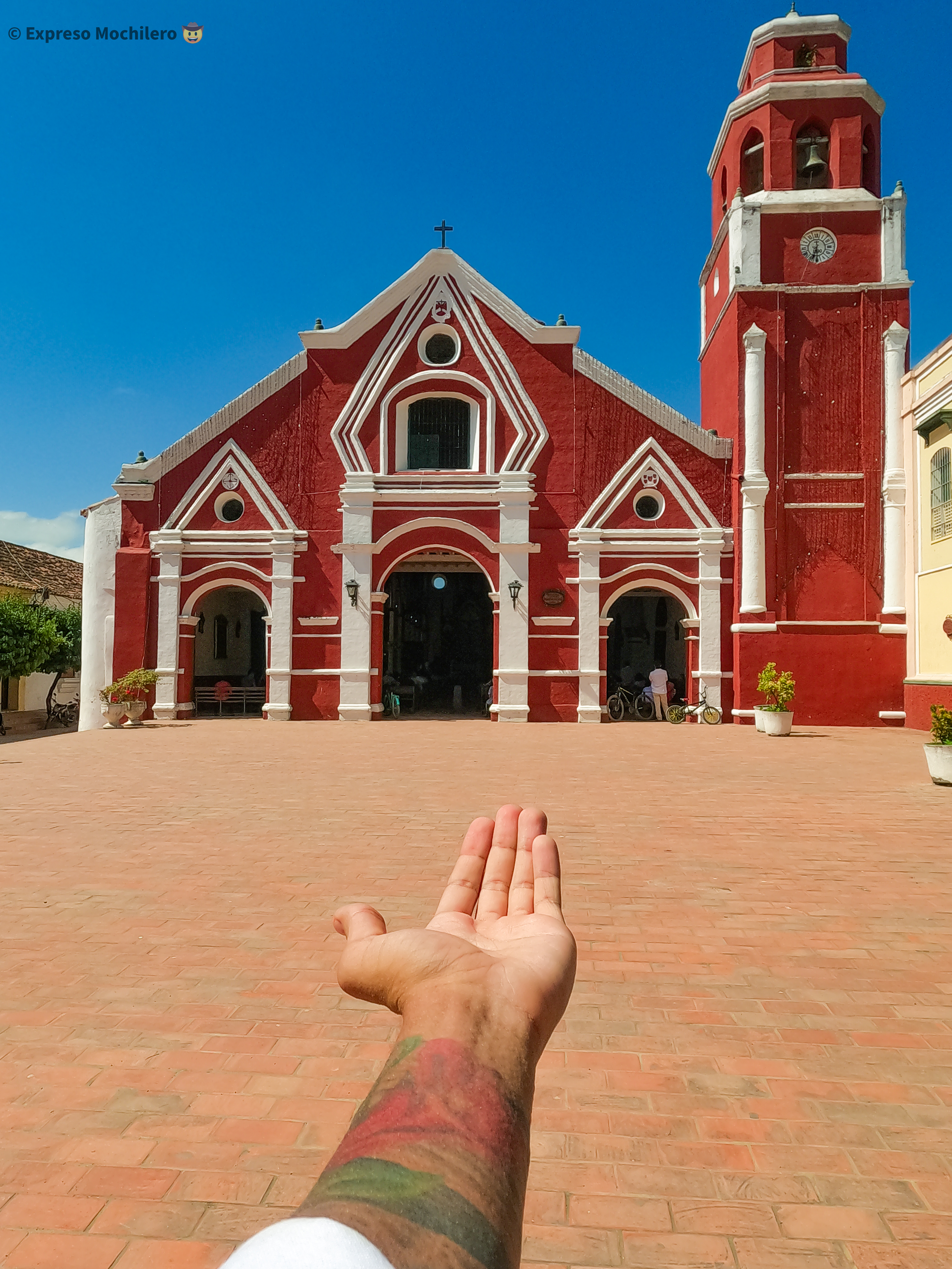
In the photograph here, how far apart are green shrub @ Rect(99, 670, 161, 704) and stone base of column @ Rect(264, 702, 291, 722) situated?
2.60 meters

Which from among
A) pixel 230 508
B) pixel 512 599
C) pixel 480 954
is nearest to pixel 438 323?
pixel 230 508

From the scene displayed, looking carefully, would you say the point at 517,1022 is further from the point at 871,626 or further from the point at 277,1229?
the point at 871,626

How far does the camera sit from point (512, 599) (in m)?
19.1

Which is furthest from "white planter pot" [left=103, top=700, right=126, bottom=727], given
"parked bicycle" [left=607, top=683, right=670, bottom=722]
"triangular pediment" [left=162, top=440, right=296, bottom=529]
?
"parked bicycle" [left=607, top=683, right=670, bottom=722]

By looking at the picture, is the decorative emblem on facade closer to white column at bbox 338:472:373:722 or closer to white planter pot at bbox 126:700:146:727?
white column at bbox 338:472:373:722

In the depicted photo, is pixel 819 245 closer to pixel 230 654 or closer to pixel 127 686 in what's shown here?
pixel 230 654

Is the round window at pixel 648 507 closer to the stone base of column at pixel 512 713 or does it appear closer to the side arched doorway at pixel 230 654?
the stone base of column at pixel 512 713

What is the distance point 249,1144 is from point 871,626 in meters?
17.9

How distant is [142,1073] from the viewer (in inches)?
117

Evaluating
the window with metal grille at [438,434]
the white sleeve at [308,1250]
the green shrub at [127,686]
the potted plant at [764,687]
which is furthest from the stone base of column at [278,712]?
the white sleeve at [308,1250]

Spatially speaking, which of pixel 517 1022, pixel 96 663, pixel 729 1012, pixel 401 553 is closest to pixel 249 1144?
pixel 517 1022

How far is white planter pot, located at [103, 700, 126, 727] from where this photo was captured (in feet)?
57.5

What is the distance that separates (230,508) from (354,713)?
584cm

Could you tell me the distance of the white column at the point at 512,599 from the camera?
19.0 meters
